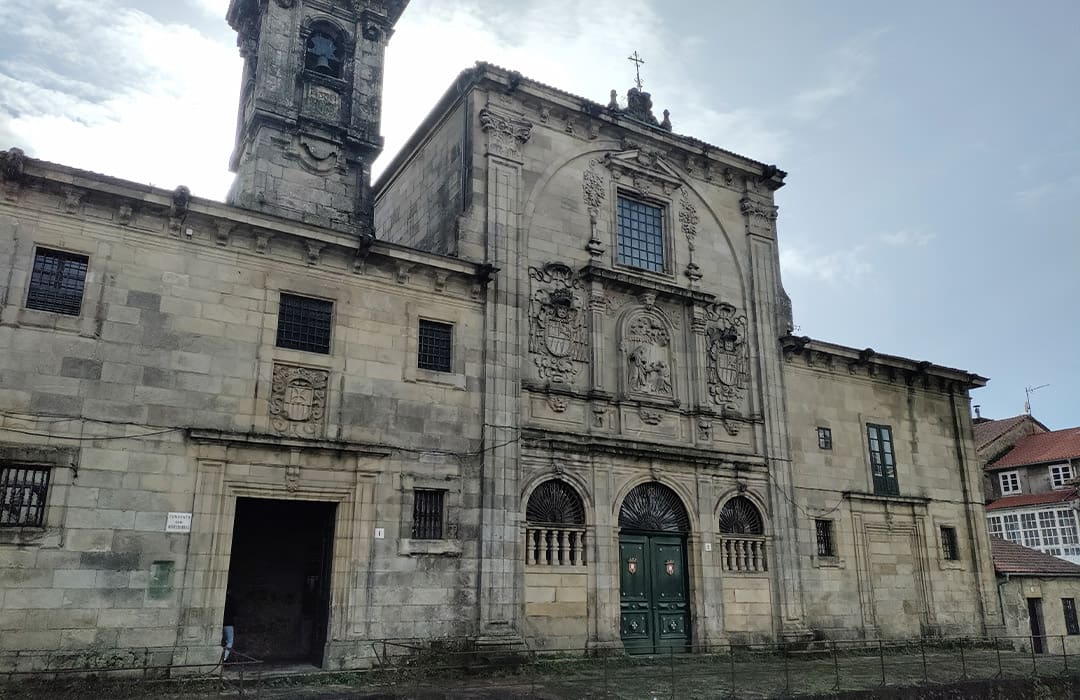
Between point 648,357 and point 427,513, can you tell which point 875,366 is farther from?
point 427,513

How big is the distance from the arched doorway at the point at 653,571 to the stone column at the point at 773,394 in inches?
117

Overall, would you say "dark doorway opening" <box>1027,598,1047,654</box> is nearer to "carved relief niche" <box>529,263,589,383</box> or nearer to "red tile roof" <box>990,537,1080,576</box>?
"red tile roof" <box>990,537,1080,576</box>

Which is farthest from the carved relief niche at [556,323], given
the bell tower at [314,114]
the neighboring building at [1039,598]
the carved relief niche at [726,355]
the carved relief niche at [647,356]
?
the neighboring building at [1039,598]

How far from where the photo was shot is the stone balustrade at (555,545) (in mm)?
18375

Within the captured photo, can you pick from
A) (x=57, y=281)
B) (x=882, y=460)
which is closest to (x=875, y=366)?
(x=882, y=460)

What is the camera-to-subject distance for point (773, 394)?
23.2m

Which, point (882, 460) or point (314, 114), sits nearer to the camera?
point (314, 114)

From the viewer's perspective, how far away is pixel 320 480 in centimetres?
1609

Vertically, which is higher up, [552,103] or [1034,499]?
[552,103]

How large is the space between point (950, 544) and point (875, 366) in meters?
6.19

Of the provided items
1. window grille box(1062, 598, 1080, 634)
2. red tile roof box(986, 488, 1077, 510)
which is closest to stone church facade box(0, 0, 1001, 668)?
window grille box(1062, 598, 1080, 634)

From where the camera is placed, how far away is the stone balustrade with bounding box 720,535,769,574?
21.2 metres

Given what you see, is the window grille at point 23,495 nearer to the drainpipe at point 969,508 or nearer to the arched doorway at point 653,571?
the arched doorway at point 653,571

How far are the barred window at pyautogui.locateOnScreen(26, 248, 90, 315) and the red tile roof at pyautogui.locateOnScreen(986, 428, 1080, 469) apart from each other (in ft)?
153
